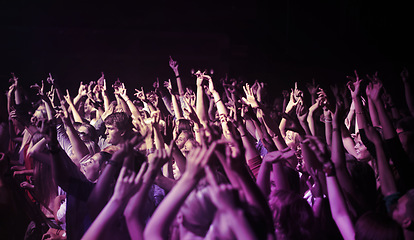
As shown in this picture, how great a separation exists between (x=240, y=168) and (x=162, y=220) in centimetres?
38

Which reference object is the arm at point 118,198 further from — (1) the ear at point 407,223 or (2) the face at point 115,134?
(2) the face at point 115,134

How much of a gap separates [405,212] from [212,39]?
7.52 m

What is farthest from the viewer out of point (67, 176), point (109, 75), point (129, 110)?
point (109, 75)

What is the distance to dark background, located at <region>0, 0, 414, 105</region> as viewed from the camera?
8414 millimetres

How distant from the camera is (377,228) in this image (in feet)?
5.71

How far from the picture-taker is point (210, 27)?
9.03 meters

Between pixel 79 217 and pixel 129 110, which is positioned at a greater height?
pixel 129 110

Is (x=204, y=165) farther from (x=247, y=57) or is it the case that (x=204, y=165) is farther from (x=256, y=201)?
(x=247, y=57)

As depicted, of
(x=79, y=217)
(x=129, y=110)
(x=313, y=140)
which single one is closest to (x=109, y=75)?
(x=129, y=110)

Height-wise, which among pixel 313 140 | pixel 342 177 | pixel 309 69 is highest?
pixel 309 69

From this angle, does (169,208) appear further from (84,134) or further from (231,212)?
(84,134)

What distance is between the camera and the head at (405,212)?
1796mm

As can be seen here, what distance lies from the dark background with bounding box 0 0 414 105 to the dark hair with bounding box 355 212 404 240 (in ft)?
22.4

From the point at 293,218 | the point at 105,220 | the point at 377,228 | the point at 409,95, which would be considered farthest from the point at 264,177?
the point at 409,95
